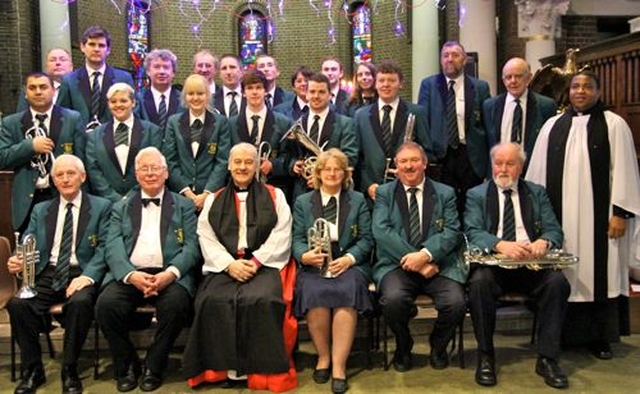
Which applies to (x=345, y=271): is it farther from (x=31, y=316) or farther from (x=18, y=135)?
(x=18, y=135)

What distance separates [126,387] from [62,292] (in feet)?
2.73

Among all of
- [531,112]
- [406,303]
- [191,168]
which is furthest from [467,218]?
[191,168]

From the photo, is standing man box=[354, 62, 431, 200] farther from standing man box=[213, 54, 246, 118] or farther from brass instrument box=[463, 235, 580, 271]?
standing man box=[213, 54, 246, 118]

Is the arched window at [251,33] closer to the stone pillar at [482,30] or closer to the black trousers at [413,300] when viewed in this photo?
the stone pillar at [482,30]

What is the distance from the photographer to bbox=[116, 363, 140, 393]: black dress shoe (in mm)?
4268

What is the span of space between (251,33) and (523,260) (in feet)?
44.7

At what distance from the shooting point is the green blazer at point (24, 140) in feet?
16.6

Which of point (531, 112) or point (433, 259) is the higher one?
point (531, 112)

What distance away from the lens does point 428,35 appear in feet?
34.5

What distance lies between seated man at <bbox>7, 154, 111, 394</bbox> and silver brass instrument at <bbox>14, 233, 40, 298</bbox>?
4 cm

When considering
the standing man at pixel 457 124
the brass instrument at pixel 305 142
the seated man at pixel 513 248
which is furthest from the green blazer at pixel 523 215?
the brass instrument at pixel 305 142

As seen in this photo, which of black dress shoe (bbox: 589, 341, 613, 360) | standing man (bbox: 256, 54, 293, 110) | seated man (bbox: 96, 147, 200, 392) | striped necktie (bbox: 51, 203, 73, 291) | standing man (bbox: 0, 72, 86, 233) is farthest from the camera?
standing man (bbox: 256, 54, 293, 110)

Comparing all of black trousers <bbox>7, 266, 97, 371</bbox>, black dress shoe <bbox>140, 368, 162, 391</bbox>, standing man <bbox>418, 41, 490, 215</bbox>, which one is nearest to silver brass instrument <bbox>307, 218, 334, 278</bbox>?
black dress shoe <bbox>140, 368, 162, 391</bbox>

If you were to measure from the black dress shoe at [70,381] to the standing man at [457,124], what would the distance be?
335cm
